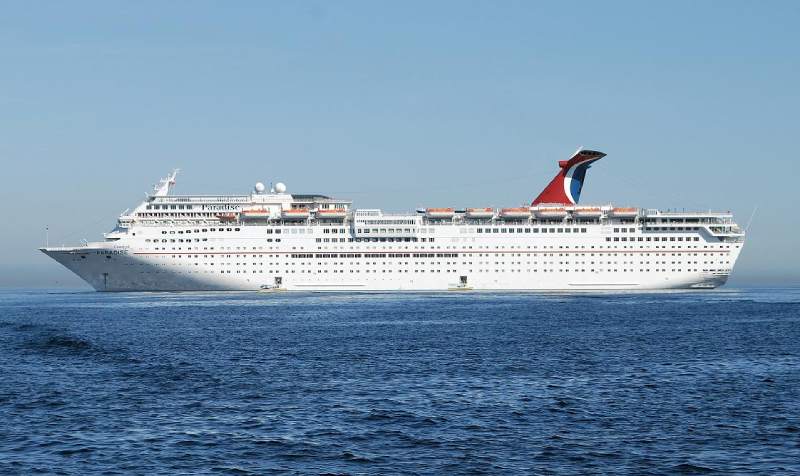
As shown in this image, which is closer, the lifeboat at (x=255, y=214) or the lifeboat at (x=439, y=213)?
the lifeboat at (x=255, y=214)

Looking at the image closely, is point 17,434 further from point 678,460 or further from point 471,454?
point 678,460

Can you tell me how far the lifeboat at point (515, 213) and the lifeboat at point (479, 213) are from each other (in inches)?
48.6

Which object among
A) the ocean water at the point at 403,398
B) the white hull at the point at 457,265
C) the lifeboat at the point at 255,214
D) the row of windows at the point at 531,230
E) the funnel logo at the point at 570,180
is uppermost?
the funnel logo at the point at 570,180

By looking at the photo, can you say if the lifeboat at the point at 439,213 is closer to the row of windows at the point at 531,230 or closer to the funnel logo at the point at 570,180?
the row of windows at the point at 531,230

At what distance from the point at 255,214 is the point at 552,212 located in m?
30.4

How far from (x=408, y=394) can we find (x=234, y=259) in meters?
67.2

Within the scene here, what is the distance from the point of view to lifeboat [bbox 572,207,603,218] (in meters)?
95.0

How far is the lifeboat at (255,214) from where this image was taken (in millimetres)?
95125

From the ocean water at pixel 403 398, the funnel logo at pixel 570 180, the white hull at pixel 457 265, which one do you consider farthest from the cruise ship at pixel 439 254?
the ocean water at pixel 403 398

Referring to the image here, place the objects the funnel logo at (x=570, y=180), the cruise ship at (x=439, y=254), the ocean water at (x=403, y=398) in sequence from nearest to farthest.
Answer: the ocean water at (x=403, y=398) → the cruise ship at (x=439, y=254) → the funnel logo at (x=570, y=180)

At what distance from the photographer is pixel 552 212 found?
3762 inches

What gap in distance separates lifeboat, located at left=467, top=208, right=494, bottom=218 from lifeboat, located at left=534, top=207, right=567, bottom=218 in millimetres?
5024

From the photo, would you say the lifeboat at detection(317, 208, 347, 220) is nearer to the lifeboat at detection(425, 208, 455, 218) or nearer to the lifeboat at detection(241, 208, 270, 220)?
the lifeboat at detection(241, 208, 270, 220)

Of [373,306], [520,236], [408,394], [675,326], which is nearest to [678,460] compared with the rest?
[408,394]
